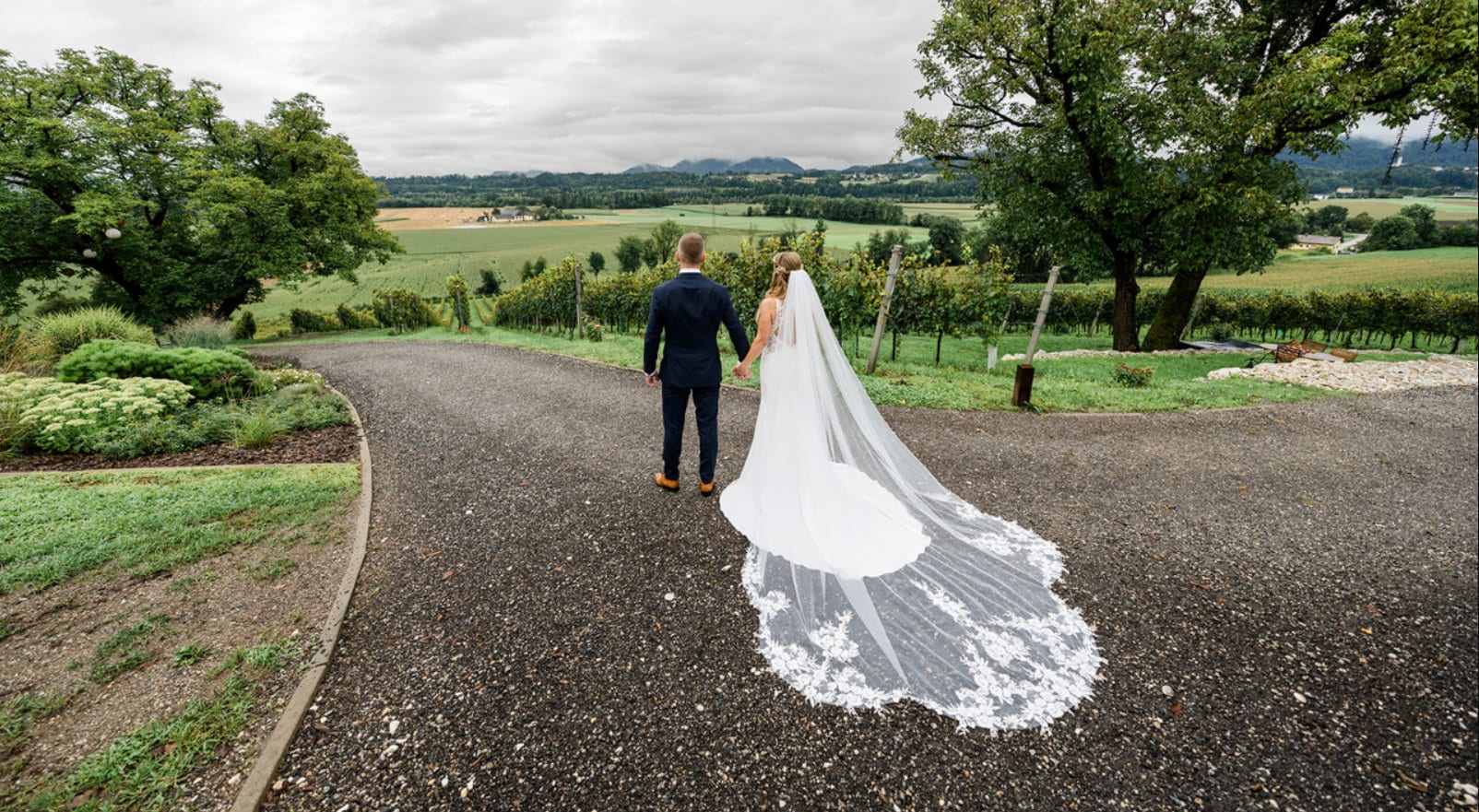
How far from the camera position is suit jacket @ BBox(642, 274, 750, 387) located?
5.05m

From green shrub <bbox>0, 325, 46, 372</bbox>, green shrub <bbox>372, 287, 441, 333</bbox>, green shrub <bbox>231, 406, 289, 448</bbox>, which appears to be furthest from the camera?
green shrub <bbox>372, 287, 441, 333</bbox>

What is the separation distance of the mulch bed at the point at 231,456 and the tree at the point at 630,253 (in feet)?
194

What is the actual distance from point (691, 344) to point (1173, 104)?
1556cm

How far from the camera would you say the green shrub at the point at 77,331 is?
10.1 metres

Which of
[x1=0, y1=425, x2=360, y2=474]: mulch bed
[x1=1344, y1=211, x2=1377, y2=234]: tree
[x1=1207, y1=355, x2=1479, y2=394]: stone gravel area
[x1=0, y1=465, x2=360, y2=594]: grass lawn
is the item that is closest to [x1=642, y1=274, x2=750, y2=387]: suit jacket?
[x1=0, y1=465, x2=360, y2=594]: grass lawn

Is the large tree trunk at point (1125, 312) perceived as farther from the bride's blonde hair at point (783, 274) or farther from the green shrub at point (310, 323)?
the green shrub at point (310, 323)

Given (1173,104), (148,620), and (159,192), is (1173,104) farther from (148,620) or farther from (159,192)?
(159,192)

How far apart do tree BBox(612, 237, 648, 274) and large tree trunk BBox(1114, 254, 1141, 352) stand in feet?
177

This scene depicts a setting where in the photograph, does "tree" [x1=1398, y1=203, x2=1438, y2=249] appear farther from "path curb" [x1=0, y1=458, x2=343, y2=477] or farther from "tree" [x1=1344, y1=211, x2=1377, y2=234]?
"tree" [x1=1344, y1=211, x2=1377, y2=234]

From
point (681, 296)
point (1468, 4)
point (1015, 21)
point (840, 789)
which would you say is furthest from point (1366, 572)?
point (1015, 21)

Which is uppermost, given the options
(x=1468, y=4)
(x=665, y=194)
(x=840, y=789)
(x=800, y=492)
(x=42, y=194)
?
(x=665, y=194)

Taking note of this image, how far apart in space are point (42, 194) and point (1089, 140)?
3552 centimetres

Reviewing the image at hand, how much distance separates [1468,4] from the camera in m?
8.61

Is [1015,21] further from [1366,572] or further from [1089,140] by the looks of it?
[1366,572]
